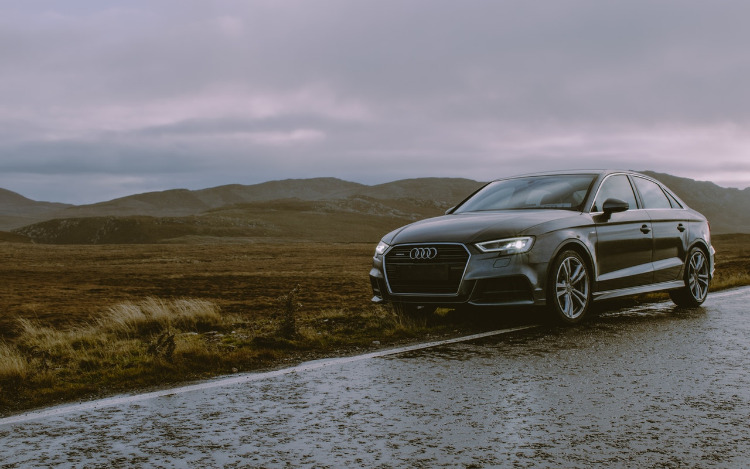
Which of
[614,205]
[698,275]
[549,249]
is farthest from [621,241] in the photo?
[698,275]

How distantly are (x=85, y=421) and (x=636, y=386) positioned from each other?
373cm

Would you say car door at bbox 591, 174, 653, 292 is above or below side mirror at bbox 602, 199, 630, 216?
below

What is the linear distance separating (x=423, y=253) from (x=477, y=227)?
0.62 m

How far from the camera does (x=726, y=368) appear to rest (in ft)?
20.0

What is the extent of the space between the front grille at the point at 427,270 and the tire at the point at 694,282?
4032 mm

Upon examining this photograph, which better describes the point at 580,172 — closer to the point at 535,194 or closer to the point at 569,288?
the point at 535,194

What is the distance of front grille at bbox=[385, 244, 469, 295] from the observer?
7676mm

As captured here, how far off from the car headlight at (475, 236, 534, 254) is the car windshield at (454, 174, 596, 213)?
1.25 meters

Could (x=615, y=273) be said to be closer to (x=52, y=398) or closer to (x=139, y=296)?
(x=52, y=398)

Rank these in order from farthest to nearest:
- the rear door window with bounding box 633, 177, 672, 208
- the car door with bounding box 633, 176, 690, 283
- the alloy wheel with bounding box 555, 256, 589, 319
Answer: the rear door window with bounding box 633, 177, 672, 208, the car door with bounding box 633, 176, 690, 283, the alloy wheel with bounding box 555, 256, 589, 319

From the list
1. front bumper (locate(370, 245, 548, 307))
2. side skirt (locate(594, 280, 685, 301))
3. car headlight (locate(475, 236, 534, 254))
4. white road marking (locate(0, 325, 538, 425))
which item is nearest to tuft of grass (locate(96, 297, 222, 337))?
white road marking (locate(0, 325, 538, 425))

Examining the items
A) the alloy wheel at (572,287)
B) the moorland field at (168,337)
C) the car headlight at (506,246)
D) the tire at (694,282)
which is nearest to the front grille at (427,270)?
the car headlight at (506,246)

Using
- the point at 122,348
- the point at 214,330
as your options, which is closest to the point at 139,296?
the point at 214,330

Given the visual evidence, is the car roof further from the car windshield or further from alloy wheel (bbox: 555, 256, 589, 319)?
alloy wheel (bbox: 555, 256, 589, 319)
